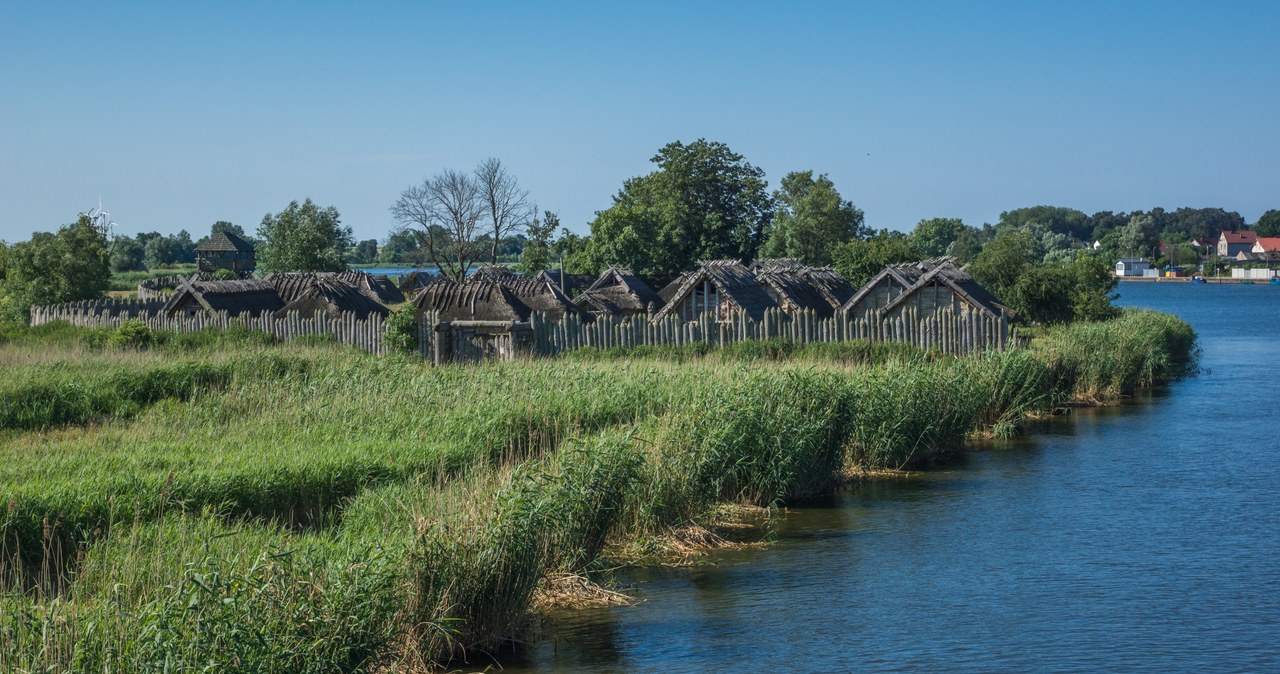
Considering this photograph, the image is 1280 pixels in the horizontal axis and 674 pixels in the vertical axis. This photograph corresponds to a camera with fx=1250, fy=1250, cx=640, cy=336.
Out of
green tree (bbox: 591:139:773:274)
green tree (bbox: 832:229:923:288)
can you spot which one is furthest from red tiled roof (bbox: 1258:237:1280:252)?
green tree (bbox: 832:229:923:288)

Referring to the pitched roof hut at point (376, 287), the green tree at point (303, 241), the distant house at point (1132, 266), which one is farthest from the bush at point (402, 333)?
the distant house at point (1132, 266)

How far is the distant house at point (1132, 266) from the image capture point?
544ft

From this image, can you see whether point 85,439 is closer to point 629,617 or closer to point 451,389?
point 451,389

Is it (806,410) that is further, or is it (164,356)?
(164,356)

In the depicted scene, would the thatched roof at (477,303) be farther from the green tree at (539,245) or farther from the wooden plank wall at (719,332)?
the green tree at (539,245)

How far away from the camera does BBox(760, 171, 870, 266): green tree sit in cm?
8275

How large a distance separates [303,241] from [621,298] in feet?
121

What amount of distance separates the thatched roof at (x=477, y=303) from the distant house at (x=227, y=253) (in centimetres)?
6495

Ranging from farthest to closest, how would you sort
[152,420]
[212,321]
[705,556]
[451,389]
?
[212,321] < [451,389] < [152,420] < [705,556]

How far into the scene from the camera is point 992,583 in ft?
44.1

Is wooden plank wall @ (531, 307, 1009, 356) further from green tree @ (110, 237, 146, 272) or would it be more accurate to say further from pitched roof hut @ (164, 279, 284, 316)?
green tree @ (110, 237, 146, 272)

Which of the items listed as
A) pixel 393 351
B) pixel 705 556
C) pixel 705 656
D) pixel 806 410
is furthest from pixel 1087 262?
pixel 705 656

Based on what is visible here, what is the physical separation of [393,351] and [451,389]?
11.7m

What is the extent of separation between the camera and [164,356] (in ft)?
83.0
